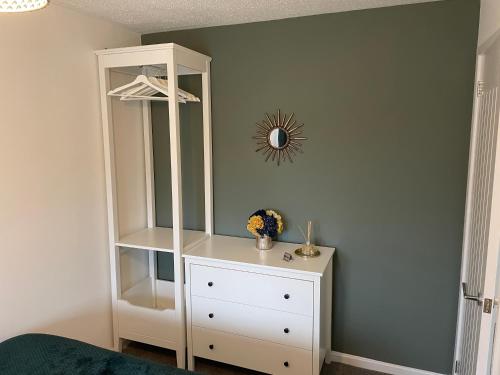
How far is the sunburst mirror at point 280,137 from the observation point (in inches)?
109

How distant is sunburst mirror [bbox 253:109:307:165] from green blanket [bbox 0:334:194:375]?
1.61 metres

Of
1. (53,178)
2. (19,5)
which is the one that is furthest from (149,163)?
(19,5)

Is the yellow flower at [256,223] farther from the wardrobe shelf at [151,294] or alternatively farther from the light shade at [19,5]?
the light shade at [19,5]

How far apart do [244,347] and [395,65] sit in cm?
206

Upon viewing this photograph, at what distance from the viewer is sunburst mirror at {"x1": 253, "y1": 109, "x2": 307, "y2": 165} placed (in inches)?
109

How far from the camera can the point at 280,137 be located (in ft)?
9.11

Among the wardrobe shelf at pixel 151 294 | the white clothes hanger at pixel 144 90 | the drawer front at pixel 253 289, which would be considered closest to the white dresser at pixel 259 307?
the drawer front at pixel 253 289

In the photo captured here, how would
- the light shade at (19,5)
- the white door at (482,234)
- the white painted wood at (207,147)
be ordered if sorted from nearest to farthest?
the light shade at (19,5), the white door at (482,234), the white painted wood at (207,147)

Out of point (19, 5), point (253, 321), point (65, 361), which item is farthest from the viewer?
point (253, 321)

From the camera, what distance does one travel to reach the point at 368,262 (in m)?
2.68

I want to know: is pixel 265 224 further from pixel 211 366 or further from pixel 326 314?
pixel 211 366

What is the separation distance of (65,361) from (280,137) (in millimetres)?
1851

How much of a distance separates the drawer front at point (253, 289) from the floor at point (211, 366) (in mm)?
574

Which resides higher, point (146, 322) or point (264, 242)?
point (264, 242)
